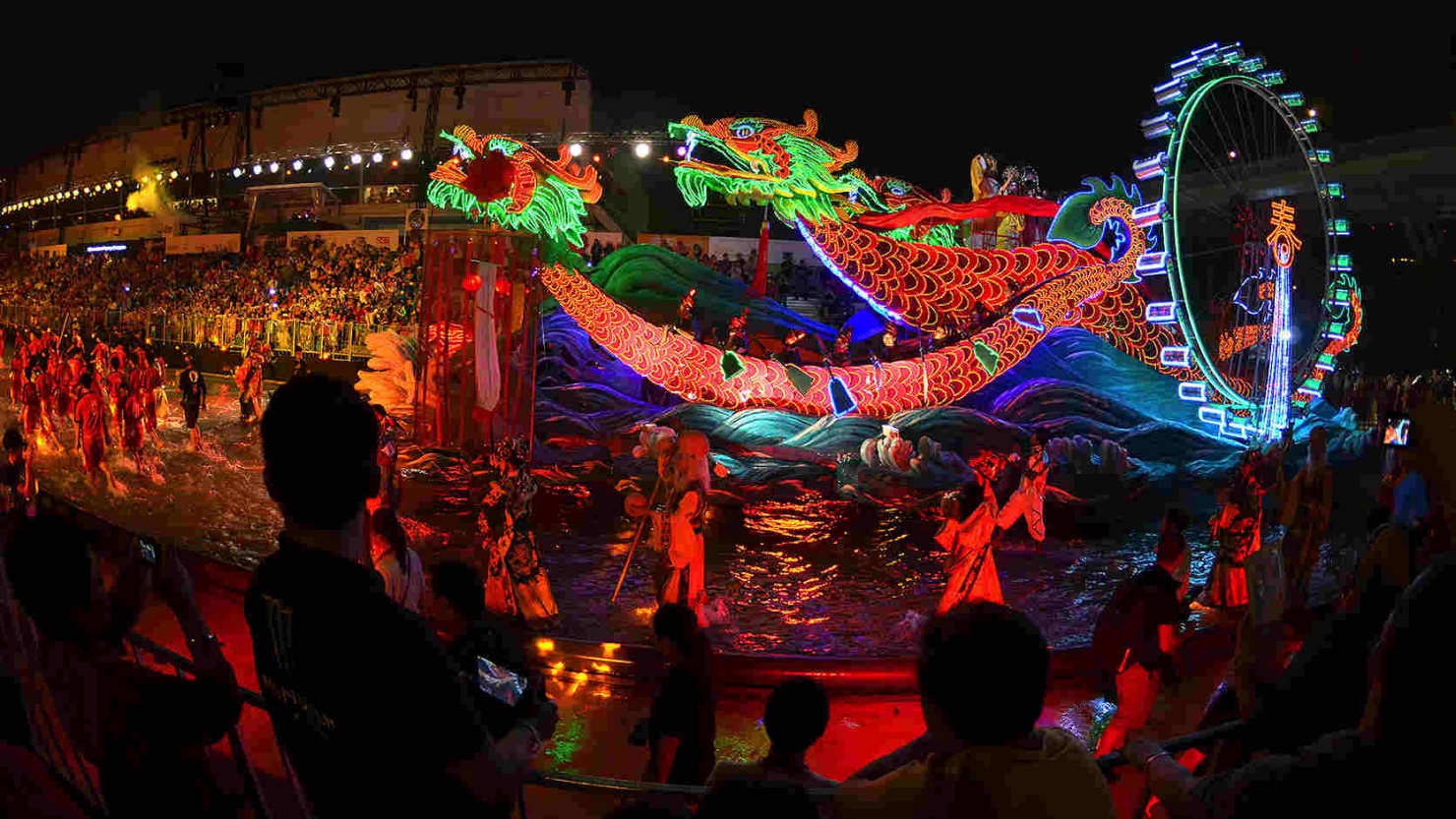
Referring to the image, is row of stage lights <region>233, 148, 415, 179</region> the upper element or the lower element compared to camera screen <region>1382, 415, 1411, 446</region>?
upper

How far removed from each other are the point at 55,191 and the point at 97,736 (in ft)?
134

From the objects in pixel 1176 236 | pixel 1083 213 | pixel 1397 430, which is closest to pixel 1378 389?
pixel 1083 213

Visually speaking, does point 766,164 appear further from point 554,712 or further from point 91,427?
point 554,712

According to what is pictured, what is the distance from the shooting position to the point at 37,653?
2588 millimetres

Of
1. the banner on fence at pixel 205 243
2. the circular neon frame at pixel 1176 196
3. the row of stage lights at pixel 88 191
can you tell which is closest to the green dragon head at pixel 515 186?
the circular neon frame at pixel 1176 196

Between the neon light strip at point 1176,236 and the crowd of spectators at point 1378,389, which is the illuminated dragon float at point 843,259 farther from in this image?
the crowd of spectators at point 1378,389

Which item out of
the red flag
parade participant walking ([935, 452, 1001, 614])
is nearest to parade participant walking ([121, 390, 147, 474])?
the red flag

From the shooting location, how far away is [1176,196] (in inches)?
502

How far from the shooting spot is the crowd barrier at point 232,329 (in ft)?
65.7

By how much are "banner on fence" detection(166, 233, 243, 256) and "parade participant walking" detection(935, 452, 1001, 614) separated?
2510 centimetres

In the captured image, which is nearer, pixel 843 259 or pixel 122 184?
pixel 843 259

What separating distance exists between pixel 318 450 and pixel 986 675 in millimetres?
1146

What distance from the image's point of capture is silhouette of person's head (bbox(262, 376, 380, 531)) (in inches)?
61.7

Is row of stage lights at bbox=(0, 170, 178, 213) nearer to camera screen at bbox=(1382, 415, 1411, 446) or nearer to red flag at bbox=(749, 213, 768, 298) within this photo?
red flag at bbox=(749, 213, 768, 298)
